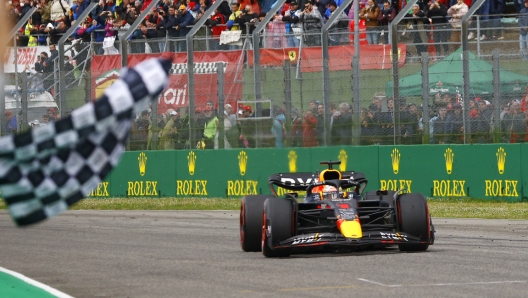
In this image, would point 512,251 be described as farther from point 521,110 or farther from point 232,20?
point 232,20

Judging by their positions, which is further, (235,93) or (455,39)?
(235,93)

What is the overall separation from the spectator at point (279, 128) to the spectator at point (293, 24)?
135cm

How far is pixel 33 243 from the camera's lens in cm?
1330

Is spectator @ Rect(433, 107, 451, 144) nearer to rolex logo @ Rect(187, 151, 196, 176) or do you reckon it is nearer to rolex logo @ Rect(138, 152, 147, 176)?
rolex logo @ Rect(187, 151, 196, 176)

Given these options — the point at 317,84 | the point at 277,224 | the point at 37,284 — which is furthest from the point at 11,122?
the point at 37,284

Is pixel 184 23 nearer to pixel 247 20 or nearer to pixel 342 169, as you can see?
pixel 247 20

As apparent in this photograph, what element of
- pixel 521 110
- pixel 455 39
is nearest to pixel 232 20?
pixel 455 39

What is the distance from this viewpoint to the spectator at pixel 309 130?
64.9 feet

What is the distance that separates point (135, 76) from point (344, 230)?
25.1ft

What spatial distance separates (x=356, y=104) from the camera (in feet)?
63.8

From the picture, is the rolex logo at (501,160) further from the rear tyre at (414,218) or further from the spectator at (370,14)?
the rear tyre at (414,218)

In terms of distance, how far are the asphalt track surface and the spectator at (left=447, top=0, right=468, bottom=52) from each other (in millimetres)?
4753

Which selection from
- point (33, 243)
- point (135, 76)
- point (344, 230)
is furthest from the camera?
point (33, 243)

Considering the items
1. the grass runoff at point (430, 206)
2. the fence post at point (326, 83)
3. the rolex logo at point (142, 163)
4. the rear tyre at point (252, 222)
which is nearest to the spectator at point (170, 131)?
the rolex logo at point (142, 163)
